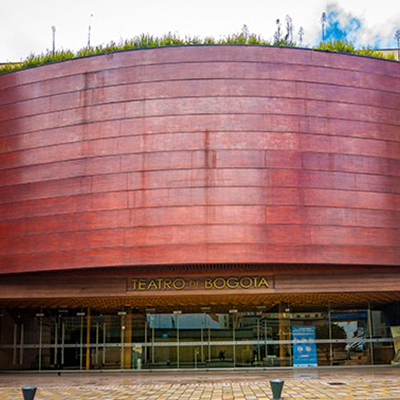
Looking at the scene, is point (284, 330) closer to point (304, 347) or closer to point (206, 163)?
point (304, 347)

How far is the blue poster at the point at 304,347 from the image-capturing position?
27750 millimetres

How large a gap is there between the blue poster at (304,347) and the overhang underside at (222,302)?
103 cm

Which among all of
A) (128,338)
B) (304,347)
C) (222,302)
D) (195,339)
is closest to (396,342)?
(304,347)

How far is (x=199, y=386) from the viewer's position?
1952 cm

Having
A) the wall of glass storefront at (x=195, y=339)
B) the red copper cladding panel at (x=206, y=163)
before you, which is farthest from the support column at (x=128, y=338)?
the red copper cladding panel at (x=206, y=163)

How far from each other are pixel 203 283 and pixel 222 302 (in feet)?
11.5

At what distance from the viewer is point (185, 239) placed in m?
22.6

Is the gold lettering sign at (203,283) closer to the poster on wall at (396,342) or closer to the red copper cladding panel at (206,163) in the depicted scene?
the red copper cladding panel at (206,163)

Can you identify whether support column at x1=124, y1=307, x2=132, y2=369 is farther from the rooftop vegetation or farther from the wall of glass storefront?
the rooftop vegetation

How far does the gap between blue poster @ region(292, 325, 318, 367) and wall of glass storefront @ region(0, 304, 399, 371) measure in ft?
0.15

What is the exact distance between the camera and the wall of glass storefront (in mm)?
27797

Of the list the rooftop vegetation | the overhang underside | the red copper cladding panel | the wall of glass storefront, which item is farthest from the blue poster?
the rooftop vegetation

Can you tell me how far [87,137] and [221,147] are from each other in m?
5.49

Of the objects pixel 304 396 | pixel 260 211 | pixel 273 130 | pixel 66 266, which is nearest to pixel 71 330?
pixel 66 266
